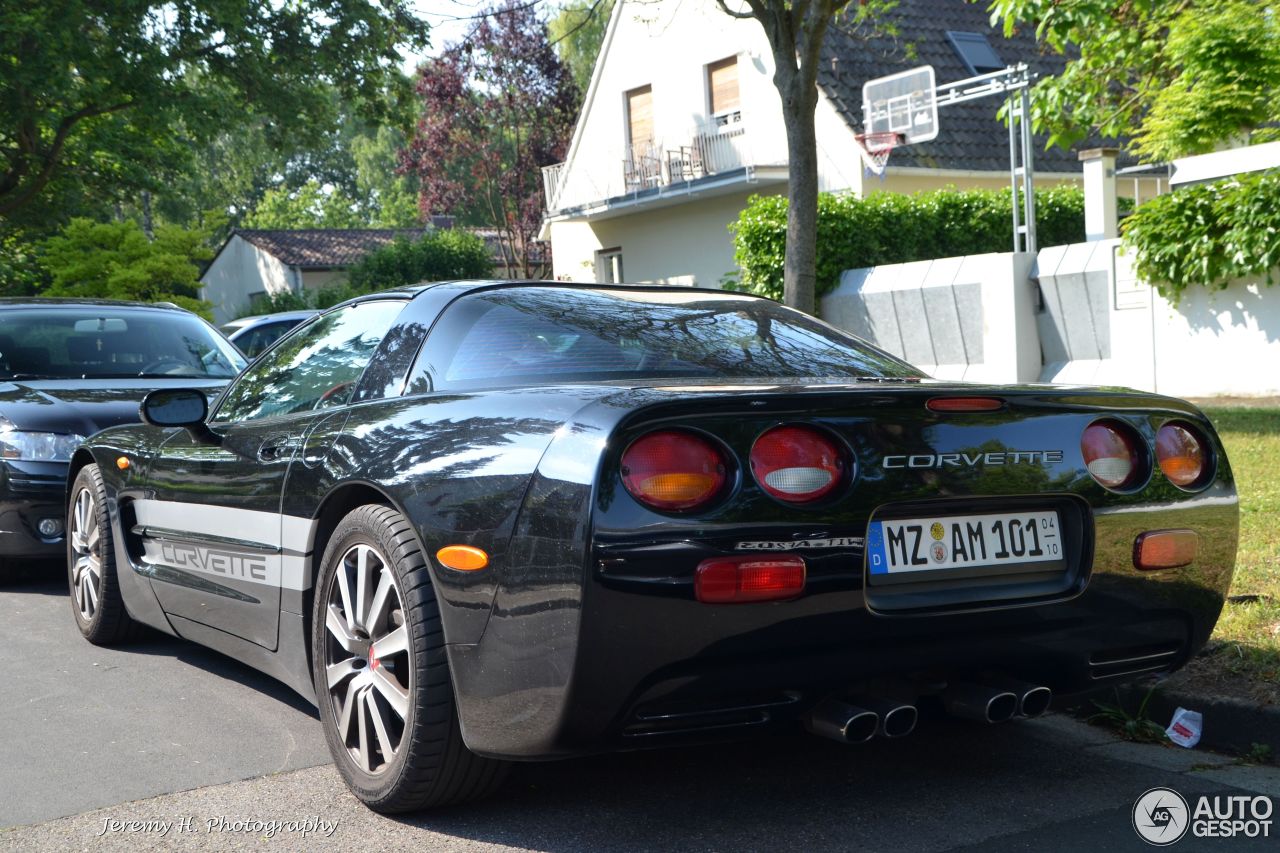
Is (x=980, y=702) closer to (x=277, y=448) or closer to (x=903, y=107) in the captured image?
(x=277, y=448)

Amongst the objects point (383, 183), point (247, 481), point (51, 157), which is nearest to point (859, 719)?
point (247, 481)

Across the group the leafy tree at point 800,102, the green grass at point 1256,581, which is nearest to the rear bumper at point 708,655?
the green grass at point 1256,581

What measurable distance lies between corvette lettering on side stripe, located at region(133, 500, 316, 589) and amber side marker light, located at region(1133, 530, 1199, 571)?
2.18 metres

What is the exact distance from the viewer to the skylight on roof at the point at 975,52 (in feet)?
78.1

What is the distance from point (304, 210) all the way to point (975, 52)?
186 feet

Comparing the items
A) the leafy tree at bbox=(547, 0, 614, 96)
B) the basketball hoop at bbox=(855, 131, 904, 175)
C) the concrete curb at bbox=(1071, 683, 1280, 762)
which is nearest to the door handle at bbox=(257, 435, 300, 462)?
the concrete curb at bbox=(1071, 683, 1280, 762)

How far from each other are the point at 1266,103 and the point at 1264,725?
12471 mm

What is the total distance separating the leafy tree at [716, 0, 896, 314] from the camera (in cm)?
1028

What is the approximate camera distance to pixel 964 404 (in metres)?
3.20

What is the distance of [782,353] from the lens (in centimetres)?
399

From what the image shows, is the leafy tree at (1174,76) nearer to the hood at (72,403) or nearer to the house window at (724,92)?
the hood at (72,403)

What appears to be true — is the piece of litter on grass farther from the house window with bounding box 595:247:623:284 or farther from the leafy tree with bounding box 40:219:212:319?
the house window with bounding box 595:247:623:284

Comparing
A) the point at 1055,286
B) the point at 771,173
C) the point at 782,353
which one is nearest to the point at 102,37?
the point at 771,173

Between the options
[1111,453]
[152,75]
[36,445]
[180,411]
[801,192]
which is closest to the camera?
[1111,453]
